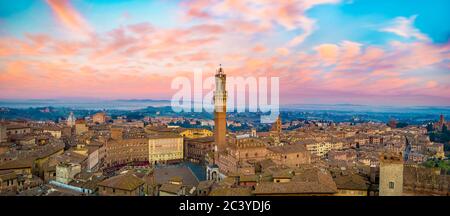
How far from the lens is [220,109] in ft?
51.0

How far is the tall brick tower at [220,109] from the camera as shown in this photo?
15.2 m

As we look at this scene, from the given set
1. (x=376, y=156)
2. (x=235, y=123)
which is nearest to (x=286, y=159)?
(x=376, y=156)

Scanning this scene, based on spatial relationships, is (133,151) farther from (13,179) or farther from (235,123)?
(235,123)

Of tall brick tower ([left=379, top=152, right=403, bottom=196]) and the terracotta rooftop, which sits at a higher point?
tall brick tower ([left=379, top=152, right=403, bottom=196])

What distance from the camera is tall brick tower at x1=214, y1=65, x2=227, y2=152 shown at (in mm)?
15191

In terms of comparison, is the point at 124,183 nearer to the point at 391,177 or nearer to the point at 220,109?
the point at 391,177

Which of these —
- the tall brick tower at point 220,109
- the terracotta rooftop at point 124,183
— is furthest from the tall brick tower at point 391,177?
the tall brick tower at point 220,109

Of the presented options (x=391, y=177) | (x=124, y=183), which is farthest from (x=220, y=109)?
(x=391, y=177)

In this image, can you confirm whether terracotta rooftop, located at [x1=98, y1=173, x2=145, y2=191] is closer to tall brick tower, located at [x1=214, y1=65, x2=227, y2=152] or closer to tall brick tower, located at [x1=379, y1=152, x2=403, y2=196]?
tall brick tower, located at [x1=379, y1=152, x2=403, y2=196]

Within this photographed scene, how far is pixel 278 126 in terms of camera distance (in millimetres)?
25609

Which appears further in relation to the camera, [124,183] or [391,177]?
[124,183]

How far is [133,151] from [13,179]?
852cm

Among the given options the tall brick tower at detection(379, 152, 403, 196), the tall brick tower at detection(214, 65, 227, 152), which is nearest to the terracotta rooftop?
the tall brick tower at detection(379, 152, 403, 196)

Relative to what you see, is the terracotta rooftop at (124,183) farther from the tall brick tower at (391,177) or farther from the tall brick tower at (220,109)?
the tall brick tower at (220,109)
